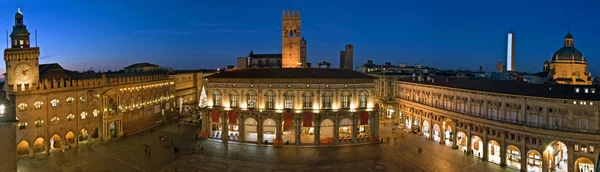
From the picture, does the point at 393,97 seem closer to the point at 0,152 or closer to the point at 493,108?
the point at 493,108

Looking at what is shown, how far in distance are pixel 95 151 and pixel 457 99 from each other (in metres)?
53.3

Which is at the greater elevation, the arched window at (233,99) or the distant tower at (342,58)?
the distant tower at (342,58)

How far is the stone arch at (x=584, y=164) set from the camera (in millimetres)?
42156

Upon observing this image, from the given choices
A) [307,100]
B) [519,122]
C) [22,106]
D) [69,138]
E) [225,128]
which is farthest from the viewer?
[225,128]

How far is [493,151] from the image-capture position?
51.3 m

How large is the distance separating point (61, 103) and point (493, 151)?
6011cm

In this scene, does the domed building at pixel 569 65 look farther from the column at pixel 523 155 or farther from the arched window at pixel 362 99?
the arched window at pixel 362 99

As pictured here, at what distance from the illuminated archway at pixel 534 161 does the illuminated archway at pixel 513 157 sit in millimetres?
1216

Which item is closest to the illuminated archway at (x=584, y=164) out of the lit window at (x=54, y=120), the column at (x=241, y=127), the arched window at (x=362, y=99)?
the arched window at (x=362, y=99)

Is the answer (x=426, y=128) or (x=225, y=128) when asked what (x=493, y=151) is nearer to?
(x=426, y=128)

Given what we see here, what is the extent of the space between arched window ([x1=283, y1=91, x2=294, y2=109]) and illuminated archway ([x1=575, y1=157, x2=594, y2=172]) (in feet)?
121

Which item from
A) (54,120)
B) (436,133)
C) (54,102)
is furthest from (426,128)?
(54,102)

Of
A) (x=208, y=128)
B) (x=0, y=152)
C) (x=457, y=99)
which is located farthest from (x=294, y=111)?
(x=0, y=152)

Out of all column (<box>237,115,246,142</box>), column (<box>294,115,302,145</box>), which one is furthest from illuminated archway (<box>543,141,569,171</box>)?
column (<box>237,115,246,142</box>)
